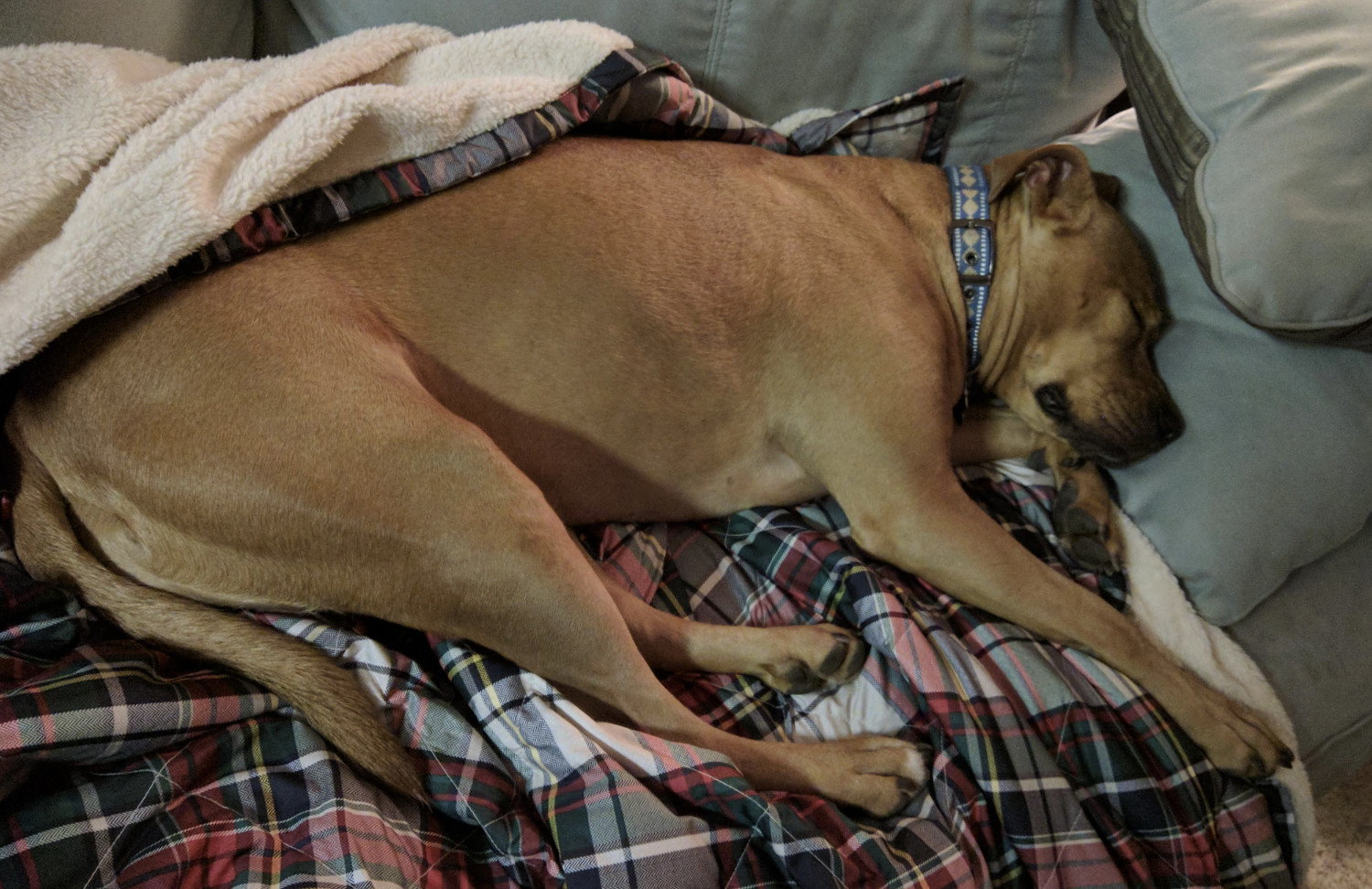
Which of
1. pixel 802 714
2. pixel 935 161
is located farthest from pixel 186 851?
pixel 935 161

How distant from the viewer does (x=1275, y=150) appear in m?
1.53

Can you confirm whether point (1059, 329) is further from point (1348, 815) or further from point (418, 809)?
point (418, 809)

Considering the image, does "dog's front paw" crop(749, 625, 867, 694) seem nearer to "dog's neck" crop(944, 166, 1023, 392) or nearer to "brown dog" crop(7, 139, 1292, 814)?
"brown dog" crop(7, 139, 1292, 814)

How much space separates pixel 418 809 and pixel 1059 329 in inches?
66.9

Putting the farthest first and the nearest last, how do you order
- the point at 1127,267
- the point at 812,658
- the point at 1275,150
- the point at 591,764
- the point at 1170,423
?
the point at 1127,267
the point at 1170,423
the point at 812,658
the point at 1275,150
the point at 591,764

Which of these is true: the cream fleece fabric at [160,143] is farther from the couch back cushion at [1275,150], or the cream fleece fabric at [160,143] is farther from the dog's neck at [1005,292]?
the couch back cushion at [1275,150]

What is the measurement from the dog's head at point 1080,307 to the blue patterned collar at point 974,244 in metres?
0.05

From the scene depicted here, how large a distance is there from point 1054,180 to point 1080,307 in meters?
0.30

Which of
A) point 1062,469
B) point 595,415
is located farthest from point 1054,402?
point 595,415

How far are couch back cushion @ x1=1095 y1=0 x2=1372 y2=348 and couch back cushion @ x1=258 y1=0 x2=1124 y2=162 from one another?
321 mm

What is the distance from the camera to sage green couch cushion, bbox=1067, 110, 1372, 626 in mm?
1653

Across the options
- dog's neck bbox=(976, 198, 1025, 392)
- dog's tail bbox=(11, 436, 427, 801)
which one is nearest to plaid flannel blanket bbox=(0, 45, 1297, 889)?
dog's tail bbox=(11, 436, 427, 801)

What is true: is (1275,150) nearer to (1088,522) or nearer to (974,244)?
(974,244)

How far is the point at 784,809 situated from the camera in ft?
4.49
